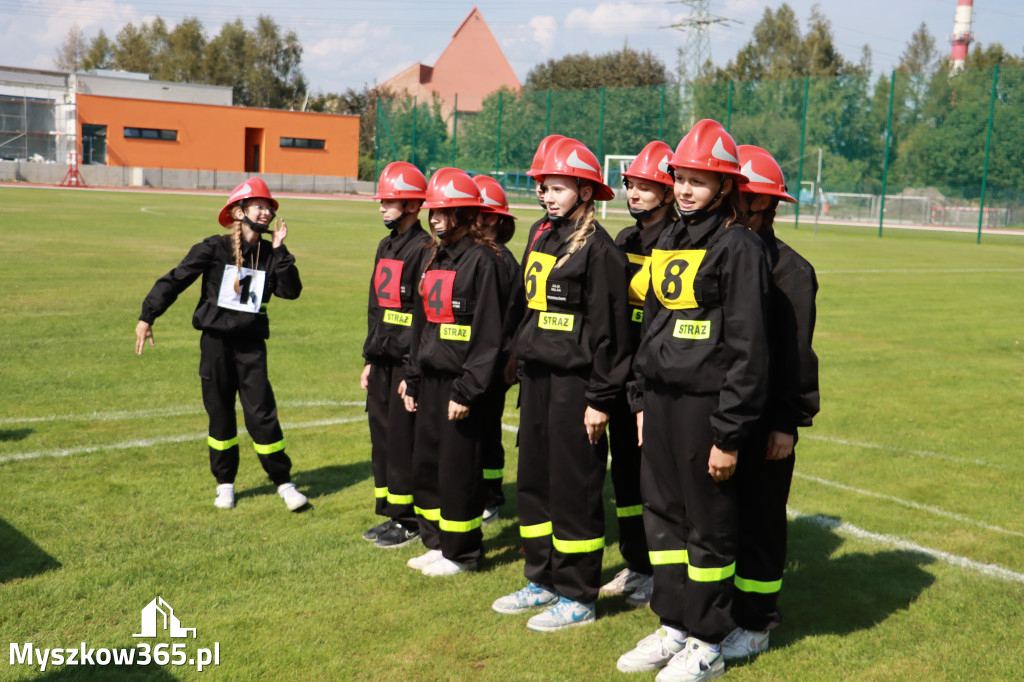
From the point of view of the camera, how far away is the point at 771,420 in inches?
162

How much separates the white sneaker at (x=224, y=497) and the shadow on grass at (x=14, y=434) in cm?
221

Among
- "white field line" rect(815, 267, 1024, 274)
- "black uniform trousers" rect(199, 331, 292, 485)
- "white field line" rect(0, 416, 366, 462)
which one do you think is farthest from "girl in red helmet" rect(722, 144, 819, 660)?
"white field line" rect(815, 267, 1024, 274)

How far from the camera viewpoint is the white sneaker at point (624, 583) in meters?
5.00

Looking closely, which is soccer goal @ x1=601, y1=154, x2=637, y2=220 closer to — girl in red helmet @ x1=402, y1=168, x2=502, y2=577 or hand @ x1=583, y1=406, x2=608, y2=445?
girl in red helmet @ x1=402, y1=168, x2=502, y2=577

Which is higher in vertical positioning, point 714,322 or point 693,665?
point 714,322

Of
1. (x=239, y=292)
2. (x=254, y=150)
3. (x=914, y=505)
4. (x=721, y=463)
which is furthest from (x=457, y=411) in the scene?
(x=254, y=150)

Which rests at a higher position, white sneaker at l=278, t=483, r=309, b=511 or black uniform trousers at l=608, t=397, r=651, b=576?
black uniform trousers at l=608, t=397, r=651, b=576

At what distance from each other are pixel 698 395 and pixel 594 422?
0.66m

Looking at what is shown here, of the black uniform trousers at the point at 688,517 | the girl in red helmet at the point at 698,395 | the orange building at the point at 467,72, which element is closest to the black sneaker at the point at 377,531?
the girl in red helmet at the point at 698,395

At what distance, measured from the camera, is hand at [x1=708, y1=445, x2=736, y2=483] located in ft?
12.4

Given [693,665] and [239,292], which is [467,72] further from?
[693,665]

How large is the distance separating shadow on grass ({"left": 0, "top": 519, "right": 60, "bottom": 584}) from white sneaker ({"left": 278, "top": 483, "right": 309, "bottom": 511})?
1486 millimetres

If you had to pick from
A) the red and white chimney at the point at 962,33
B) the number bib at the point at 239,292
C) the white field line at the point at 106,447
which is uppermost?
the red and white chimney at the point at 962,33

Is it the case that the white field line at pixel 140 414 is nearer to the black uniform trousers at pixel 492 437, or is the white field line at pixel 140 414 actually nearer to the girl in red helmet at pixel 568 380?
the black uniform trousers at pixel 492 437
